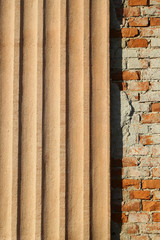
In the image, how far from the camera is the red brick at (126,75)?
76.8 inches

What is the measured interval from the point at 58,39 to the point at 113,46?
368mm

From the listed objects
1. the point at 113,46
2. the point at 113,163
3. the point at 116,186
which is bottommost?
the point at 116,186

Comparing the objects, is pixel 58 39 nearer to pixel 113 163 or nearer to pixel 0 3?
pixel 0 3

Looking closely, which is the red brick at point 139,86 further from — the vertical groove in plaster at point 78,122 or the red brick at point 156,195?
the red brick at point 156,195

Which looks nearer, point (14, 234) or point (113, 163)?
point (14, 234)

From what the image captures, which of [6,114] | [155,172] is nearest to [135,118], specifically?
[155,172]

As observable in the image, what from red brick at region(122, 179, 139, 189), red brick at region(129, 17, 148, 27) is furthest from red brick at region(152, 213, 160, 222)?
red brick at region(129, 17, 148, 27)

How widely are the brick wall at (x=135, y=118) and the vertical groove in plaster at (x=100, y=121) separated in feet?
0.28

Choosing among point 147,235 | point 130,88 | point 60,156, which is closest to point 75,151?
point 60,156

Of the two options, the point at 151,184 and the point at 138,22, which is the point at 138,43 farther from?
the point at 151,184

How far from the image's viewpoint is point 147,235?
1859mm

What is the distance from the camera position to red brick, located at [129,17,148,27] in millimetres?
1971

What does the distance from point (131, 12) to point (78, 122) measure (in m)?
0.82

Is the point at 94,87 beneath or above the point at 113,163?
above
